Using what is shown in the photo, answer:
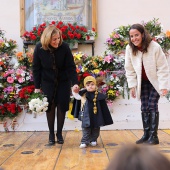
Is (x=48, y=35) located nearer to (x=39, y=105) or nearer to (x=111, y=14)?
(x=39, y=105)

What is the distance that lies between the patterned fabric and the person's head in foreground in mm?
3194

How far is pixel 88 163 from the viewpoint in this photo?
2775 mm

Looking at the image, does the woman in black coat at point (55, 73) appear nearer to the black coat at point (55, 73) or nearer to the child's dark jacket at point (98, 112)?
the black coat at point (55, 73)

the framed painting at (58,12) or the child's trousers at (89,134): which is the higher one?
the framed painting at (58,12)

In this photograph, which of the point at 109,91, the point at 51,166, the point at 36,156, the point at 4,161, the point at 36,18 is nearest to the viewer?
the point at 51,166

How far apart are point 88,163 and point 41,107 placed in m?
0.96

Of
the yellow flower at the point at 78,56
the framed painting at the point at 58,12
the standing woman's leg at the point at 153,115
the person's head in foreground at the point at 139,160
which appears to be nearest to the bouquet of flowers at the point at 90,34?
the framed painting at the point at 58,12

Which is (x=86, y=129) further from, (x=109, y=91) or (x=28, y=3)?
(x=28, y=3)

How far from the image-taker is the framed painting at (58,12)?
5398 mm

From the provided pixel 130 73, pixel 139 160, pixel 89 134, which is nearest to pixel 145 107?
pixel 130 73

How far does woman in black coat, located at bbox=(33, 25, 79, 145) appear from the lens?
3.60 meters

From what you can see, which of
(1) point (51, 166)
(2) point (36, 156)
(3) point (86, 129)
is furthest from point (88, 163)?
(3) point (86, 129)

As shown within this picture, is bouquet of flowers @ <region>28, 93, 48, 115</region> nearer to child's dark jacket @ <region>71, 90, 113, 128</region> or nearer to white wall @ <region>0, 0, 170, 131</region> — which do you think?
child's dark jacket @ <region>71, 90, 113, 128</region>

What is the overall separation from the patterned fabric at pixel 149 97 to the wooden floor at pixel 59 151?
390 mm
